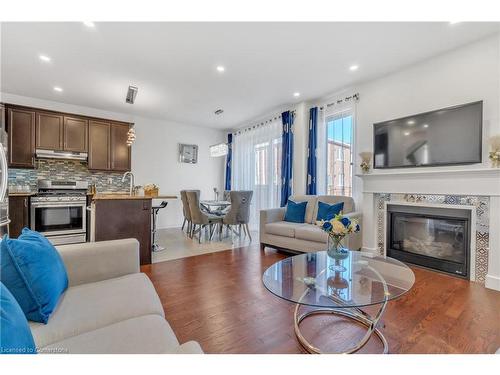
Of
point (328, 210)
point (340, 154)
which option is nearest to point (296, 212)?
point (328, 210)

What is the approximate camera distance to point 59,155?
175 inches

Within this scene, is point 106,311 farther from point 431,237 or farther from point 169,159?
point 169,159

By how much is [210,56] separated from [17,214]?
13.3 ft

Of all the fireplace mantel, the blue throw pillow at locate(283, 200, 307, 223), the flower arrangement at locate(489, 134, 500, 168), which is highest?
the flower arrangement at locate(489, 134, 500, 168)

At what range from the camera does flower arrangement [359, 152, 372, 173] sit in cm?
354

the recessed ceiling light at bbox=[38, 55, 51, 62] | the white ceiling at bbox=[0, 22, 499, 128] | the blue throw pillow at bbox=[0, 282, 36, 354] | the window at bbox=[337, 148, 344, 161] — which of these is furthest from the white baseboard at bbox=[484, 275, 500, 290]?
the recessed ceiling light at bbox=[38, 55, 51, 62]

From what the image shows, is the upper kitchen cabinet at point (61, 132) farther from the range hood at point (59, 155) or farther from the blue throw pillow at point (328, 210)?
the blue throw pillow at point (328, 210)

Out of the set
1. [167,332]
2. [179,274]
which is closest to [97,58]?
[179,274]

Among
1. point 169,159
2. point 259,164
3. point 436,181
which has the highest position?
point 169,159

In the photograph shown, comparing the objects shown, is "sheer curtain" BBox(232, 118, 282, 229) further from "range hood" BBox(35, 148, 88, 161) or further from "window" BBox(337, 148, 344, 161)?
"range hood" BBox(35, 148, 88, 161)

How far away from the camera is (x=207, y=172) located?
675 centimetres

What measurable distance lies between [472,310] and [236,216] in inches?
132

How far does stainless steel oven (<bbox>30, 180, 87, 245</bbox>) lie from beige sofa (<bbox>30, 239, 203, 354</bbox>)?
11.3 feet
